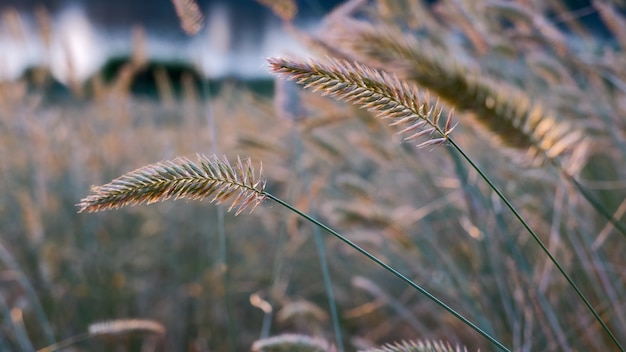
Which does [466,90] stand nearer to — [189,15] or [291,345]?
[291,345]

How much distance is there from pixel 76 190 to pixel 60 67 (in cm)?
Answer: 67

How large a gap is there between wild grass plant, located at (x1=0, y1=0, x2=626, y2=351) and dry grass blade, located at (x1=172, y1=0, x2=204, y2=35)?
12 millimetres

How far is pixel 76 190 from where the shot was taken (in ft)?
10.8

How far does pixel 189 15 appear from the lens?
1.54m

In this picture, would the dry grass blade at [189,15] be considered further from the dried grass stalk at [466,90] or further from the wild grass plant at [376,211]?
the dried grass stalk at [466,90]

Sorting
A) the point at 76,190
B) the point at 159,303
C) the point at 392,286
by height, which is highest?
the point at 76,190

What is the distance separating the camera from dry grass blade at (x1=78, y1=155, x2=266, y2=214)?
0.87m

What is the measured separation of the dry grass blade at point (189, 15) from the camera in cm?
153

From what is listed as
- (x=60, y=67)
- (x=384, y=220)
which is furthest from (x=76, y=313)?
(x=384, y=220)

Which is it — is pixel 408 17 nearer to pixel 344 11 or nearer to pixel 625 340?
pixel 344 11

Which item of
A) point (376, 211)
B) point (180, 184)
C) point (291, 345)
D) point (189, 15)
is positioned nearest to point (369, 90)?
Result: point (180, 184)

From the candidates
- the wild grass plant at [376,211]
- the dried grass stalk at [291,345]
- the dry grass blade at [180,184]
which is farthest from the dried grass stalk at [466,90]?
the dried grass stalk at [291,345]

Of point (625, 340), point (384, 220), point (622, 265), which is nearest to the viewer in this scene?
point (625, 340)

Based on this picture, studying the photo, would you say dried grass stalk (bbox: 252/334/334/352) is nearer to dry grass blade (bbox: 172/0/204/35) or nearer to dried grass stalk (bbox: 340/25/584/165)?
dried grass stalk (bbox: 340/25/584/165)
